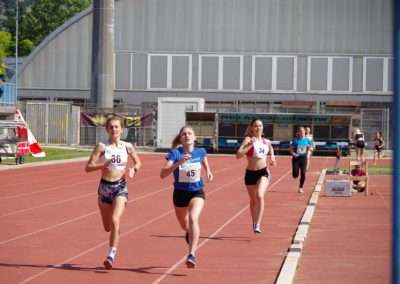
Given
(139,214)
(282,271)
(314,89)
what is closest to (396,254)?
(282,271)

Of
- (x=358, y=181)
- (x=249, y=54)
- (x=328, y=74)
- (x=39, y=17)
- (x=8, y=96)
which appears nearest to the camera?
(x=358, y=181)

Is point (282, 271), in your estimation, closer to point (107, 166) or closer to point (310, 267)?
point (310, 267)

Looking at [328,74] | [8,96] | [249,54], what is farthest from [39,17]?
[8,96]

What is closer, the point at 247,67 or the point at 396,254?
the point at 396,254

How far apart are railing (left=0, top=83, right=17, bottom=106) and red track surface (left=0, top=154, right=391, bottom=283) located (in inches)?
1039

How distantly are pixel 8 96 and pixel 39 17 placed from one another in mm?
66819

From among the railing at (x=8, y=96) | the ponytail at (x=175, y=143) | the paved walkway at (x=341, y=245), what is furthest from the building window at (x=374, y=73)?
the ponytail at (x=175, y=143)

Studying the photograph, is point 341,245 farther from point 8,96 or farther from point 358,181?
point 8,96

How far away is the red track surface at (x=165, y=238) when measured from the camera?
1095 centimetres

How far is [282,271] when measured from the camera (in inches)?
425

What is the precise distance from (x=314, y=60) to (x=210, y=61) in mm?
7732

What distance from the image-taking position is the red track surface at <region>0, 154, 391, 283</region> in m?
10.9

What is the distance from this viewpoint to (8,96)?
53.1 meters

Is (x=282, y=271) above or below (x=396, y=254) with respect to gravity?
below
